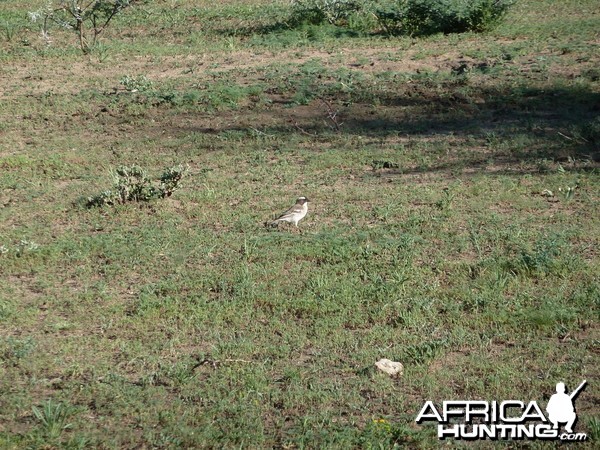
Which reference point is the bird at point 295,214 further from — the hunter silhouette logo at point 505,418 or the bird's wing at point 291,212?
the hunter silhouette logo at point 505,418

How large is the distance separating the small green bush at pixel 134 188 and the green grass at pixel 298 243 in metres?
0.11

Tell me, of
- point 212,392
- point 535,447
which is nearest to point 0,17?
point 212,392

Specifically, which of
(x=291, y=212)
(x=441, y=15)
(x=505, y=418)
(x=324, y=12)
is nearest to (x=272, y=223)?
(x=291, y=212)

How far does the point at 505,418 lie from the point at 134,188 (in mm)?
4834

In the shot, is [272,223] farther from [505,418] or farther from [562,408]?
[562,408]

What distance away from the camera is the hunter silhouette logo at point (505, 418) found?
4.70 metres

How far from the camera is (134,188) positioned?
8.64 m

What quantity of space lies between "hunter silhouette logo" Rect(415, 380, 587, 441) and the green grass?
0.09 metres

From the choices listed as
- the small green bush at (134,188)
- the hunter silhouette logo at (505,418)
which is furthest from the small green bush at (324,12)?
the hunter silhouette logo at (505,418)

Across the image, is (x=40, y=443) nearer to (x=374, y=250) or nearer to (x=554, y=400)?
(x=554, y=400)

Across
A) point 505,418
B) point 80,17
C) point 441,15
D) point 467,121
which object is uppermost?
point 80,17

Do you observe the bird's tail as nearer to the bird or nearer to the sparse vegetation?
Result: the bird

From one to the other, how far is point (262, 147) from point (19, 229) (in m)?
3.36

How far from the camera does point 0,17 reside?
1866 centimetres
